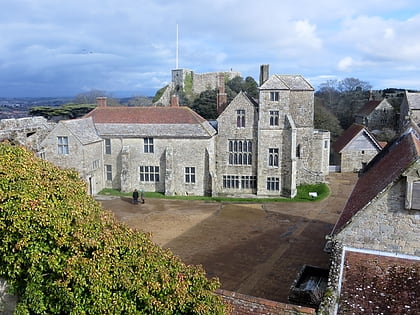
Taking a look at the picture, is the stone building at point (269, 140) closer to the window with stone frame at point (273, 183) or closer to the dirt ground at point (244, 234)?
the window with stone frame at point (273, 183)

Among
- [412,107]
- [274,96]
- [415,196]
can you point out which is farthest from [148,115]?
[412,107]

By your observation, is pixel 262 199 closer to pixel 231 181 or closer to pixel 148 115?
pixel 231 181

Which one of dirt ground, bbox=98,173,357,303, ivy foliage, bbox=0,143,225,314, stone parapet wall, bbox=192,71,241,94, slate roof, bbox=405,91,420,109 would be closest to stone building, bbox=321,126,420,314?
ivy foliage, bbox=0,143,225,314

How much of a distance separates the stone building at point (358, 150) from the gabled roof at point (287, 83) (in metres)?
13.8

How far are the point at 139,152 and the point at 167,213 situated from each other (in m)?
7.97

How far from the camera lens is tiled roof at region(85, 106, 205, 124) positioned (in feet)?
113

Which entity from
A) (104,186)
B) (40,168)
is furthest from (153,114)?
(40,168)

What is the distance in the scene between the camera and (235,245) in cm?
2223

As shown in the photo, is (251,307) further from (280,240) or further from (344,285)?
(280,240)

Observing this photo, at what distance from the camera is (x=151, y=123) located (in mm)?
34750

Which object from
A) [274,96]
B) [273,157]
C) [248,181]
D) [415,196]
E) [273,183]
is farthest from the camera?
[248,181]

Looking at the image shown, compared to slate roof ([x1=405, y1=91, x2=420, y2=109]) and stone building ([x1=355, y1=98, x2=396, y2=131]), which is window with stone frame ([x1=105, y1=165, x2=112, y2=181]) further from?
stone building ([x1=355, y1=98, x2=396, y2=131])

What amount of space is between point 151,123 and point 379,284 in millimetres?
27467

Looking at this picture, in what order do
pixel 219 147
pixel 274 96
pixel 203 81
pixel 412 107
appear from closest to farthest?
1. pixel 274 96
2. pixel 219 147
3. pixel 412 107
4. pixel 203 81
